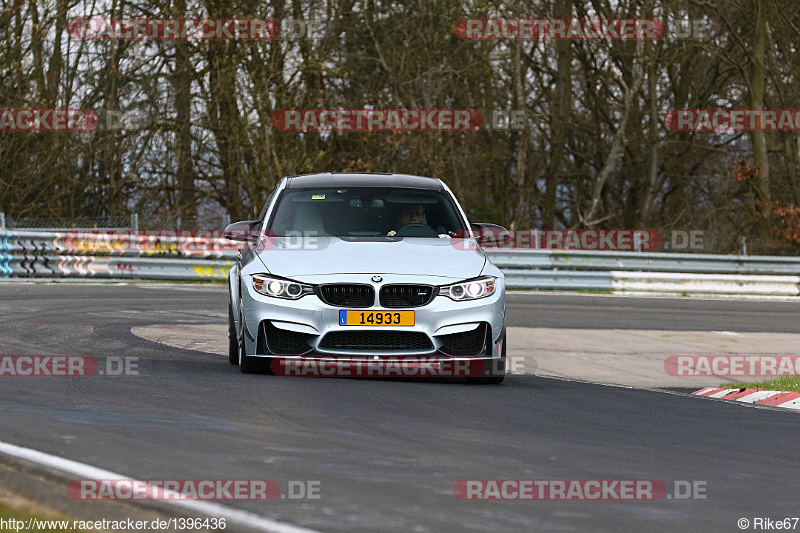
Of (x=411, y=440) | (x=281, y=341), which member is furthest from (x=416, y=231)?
(x=411, y=440)

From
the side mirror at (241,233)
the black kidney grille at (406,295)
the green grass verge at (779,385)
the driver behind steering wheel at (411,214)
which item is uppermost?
the driver behind steering wheel at (411,214)

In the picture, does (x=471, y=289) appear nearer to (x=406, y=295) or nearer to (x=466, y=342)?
(x=466, y=342)

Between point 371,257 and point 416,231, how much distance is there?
111 cm

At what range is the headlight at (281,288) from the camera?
898 centimetres

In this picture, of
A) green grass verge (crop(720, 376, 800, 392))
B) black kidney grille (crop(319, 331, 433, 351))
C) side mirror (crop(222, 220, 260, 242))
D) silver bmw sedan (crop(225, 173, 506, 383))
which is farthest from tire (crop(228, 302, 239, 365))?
green grass verge (crop(720, 376, 800, 392))

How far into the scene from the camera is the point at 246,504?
15.9ft

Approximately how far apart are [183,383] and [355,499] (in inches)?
164

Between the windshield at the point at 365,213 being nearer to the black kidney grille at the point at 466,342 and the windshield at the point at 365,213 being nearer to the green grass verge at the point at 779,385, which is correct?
the black kidney grille at the point at 466,342

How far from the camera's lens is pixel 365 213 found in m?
10.4

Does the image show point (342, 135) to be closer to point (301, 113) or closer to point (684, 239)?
point (301, 113)

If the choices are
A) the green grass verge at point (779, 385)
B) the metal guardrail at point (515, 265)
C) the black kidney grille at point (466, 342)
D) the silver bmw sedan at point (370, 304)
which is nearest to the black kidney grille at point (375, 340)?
the silver bmw sedan at point (370, 304)

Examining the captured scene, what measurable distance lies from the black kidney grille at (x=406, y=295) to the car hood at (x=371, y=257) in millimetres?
113

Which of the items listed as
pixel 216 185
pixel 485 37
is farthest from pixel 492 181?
pixel 216 185

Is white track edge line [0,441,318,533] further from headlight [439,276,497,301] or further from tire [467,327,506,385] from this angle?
tire [467,327,506,385]
